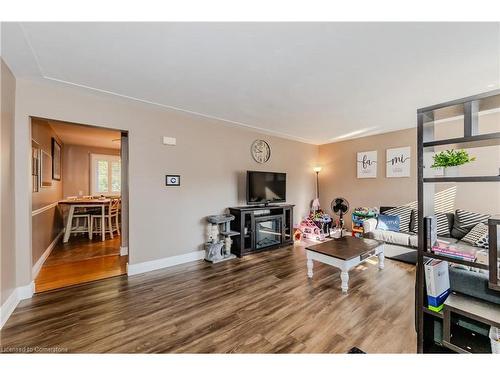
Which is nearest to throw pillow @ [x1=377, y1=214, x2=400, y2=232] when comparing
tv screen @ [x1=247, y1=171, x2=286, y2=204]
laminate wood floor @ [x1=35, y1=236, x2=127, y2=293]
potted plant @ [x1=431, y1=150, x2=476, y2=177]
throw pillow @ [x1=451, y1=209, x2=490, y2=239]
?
throw pillow @ [x1=451, y1=209, x2=490, y2=239]

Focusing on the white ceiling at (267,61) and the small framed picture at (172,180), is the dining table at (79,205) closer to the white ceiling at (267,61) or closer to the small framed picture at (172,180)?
the small framed picture at (172,180)

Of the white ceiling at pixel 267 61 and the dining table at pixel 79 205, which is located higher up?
the white ceiling at pixel 267 61

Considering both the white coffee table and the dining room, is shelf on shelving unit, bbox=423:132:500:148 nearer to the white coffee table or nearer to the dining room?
the white coffee table

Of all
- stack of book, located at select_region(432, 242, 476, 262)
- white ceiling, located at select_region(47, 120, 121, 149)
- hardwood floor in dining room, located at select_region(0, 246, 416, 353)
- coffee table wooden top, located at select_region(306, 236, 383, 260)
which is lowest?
hardwood floor in dining room, located at select_region(0, 246, 416, 353)

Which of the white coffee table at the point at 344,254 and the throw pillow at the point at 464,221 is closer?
the white coffee table at the point at 344,254

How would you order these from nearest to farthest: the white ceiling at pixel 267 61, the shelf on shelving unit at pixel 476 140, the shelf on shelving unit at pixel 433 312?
the shelf on shelving unit at pixel 476 140
the shelf on shelving unit at pixel 433 312
the white ceiling at pixel 267 61

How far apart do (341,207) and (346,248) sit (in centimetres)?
262

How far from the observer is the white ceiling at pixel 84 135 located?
4.05 m

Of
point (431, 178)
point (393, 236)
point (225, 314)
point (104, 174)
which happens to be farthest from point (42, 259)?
point (393, 236)

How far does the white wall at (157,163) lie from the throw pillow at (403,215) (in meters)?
2.68

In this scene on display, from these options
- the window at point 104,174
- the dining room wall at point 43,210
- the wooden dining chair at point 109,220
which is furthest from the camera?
the window at point 104,174

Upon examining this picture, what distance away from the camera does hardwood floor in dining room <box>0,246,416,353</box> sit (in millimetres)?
1665

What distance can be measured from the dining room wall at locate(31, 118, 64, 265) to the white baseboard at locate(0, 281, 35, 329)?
367 mm

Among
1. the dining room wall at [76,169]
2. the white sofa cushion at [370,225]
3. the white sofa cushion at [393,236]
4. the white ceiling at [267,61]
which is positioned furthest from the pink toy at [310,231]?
the dining room wall at [76,169]
